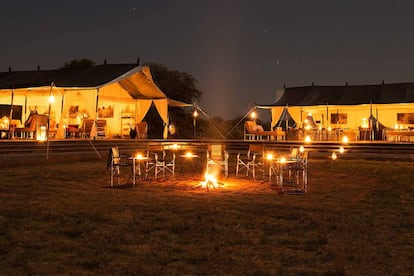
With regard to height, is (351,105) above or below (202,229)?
above

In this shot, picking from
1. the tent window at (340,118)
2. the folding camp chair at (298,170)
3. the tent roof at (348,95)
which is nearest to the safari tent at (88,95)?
the tent roof at (348,95)

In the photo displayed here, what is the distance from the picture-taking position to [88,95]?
16.5m

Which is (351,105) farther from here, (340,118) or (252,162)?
(252,162)

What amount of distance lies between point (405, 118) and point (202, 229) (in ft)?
58.2

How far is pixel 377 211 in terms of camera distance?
5.55 metres

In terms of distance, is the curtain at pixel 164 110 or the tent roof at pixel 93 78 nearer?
the tent roof at pixel 93 78

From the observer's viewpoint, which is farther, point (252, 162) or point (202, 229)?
point (252, 162)

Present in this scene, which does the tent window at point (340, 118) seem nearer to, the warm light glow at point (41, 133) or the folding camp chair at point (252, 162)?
the folding camp chair at point (252, 162)

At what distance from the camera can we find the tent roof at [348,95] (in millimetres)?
19062

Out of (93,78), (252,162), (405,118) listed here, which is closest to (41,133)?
(93,78)

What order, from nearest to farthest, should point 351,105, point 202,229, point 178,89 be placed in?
point 202,229 < point 351,105 < point 178,89

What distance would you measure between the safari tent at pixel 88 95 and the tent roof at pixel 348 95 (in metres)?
6.51

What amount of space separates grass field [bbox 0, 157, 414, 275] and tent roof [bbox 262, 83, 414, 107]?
479 inches

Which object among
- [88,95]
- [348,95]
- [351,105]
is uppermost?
[348,95]
